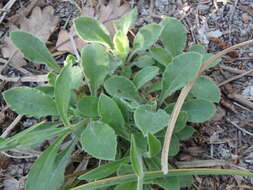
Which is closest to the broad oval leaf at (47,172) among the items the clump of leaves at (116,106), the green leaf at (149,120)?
the clump of leaves at (116,106)

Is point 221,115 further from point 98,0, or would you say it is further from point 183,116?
point 98,0

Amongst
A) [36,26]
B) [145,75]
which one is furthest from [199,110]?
[36,26]

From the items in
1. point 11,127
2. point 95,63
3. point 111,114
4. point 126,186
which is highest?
point 95,63

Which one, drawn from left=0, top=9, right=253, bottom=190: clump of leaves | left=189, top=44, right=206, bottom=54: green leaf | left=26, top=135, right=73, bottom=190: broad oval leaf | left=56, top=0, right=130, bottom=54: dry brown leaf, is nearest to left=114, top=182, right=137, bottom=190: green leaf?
left=0, top=9, right=253, bottom=190: clump of leaves

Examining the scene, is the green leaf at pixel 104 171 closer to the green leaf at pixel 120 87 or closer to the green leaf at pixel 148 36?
the green leaf at pixel 120 87

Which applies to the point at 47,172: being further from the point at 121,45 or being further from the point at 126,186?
the point at 121,45

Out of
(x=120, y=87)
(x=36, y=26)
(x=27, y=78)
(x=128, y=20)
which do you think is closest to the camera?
(x=120, y=87)
